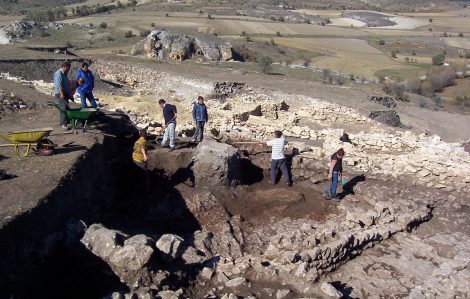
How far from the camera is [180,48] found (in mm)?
28766

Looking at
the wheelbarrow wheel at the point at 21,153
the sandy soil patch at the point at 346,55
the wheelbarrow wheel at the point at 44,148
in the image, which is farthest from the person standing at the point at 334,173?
the sandy soil patch at the point at 346,55

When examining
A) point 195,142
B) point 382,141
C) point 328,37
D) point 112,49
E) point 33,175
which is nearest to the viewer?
point 33,175

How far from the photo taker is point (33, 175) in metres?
8.45

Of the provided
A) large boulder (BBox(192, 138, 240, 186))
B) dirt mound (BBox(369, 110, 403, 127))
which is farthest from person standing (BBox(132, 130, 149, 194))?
dirt mound (BBox(369, 110, 403, 127))

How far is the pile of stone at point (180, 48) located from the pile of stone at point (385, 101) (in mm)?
10625

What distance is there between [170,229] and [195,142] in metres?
3.17

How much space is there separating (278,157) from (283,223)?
1731mm

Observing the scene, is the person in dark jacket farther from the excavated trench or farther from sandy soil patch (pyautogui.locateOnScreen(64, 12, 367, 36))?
sandy soil patch (pyautogui.locateOnScreen(64, 12, 367, 36))

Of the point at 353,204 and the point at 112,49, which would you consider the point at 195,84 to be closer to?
the point at 353,204

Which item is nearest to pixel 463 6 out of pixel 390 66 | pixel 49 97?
pixel 390 66

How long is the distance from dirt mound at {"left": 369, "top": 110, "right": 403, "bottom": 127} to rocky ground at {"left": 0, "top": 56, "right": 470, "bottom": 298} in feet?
15.5

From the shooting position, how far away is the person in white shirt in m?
11.4

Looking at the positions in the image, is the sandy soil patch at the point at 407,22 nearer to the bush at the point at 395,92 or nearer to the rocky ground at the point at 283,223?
the bush at the point at 395,92

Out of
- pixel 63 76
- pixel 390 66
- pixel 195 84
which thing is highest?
pixel 63 76
